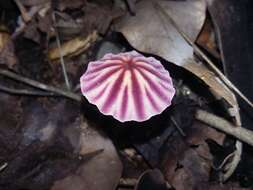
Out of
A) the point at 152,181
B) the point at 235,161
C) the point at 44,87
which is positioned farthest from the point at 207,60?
the point at 44,87

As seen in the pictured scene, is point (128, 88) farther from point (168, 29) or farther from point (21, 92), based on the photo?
point (21, 92)

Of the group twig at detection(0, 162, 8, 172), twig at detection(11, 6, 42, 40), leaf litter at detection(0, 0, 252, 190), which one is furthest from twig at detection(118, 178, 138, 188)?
twig at detection(11, 6, 42, 40)

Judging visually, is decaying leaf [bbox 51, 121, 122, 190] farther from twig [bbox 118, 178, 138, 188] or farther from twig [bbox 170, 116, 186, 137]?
twig [bbox 170, 116, 186, 137]

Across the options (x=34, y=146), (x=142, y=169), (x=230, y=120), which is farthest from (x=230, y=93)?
(x=34, y=146)

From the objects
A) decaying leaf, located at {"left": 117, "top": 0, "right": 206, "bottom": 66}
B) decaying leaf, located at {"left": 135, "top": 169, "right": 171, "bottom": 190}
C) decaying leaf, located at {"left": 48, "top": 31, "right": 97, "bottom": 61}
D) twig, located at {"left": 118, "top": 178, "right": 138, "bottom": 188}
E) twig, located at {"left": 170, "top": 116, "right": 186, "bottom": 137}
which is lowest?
twig, located at {"left": 118, "top": 178, "right": 138, "bottom": 188}

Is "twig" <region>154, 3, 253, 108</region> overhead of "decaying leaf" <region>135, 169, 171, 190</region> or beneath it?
overhead

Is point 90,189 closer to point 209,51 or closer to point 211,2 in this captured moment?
point 209,51
